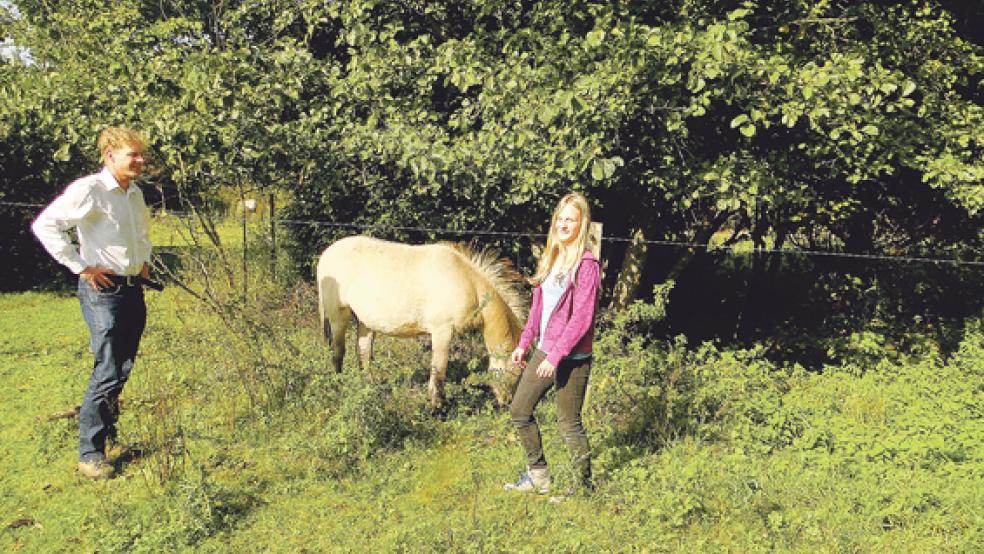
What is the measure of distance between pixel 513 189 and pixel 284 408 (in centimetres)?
271

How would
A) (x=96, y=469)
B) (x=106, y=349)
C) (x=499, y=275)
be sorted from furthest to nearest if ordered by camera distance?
(x=499, y=275), (x=96, y=469), (x=106, y=349)

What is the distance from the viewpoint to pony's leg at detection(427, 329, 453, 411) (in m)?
5.43

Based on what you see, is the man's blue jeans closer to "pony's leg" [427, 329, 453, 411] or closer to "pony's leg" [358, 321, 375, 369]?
"pony's leg" [427, 329, 453, 411]

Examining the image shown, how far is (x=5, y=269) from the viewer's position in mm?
10750

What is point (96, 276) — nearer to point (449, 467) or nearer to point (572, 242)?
point (449, 467)

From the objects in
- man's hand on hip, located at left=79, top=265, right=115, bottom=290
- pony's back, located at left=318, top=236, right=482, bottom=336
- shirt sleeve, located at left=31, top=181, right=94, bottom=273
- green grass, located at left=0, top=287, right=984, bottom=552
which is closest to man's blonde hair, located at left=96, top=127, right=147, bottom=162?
shirt sleeve, located at left=31, top=181, right=94, bottom=273

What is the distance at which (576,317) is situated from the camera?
11.6ft

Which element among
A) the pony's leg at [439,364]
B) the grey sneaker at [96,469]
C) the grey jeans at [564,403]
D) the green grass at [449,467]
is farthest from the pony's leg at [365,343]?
the grey jeans at [564,403]

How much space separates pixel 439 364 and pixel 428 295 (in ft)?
2.03

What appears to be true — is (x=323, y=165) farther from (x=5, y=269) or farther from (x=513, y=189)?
(x=5, y=269)

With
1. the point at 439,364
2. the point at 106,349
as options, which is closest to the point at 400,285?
the point at 439,364

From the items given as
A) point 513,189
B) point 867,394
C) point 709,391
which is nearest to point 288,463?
point 513,189

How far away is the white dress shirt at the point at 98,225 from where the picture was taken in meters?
3.70

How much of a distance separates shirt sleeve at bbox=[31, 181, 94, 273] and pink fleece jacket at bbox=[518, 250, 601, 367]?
2.83 metres
